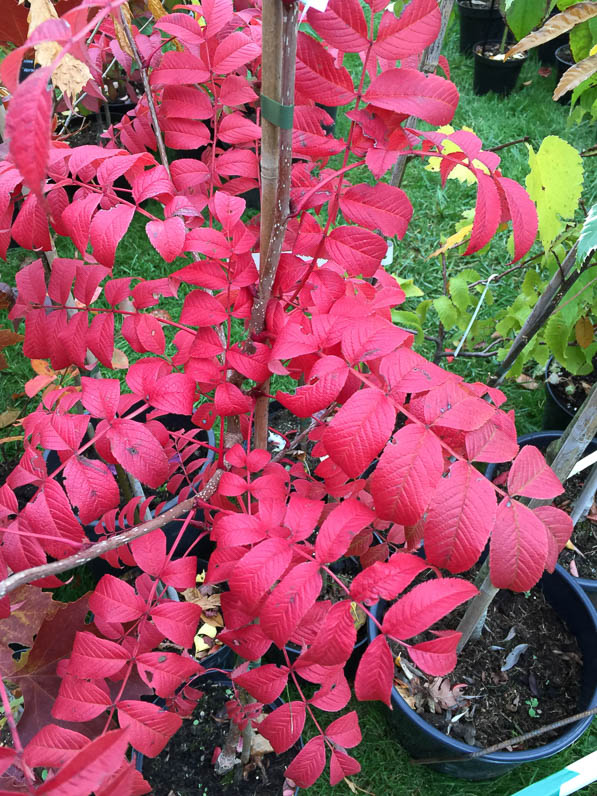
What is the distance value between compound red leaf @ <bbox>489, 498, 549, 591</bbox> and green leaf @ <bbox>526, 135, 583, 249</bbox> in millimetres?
681

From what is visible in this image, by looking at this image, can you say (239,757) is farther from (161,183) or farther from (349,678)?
(161,183)

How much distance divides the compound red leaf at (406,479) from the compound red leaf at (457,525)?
19mm

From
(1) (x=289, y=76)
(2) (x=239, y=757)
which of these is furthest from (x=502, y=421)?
(2) (x=239, y=757)

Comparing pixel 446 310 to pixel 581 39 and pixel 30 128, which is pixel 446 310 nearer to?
pixel 581 39

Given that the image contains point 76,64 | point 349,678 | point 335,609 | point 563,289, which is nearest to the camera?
point 335,609

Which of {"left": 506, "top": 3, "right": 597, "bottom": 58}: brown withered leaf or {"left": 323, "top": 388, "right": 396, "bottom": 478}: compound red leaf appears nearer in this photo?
{"left": 323, "top": 388, "right": 396, "bottom": 478}: compound red leaf

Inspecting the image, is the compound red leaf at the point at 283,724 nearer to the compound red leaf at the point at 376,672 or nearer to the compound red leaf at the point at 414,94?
the compound red leaf at the point at 376,672

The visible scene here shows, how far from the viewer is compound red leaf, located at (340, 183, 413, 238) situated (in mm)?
836

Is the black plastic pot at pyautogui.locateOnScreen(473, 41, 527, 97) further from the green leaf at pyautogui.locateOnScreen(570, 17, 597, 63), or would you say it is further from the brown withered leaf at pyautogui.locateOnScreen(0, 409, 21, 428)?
the brown withered leaf at pyautogui.locateOnScreen(0, 409, 21, 428)

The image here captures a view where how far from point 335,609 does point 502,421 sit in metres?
0.35

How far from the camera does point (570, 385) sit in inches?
90.7

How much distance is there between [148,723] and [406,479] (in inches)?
19.6

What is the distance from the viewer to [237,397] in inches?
35.2

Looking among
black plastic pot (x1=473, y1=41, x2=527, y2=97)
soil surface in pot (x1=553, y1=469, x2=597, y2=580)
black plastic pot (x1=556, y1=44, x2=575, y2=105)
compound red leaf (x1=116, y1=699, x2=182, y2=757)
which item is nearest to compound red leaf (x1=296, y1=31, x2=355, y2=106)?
compound red leaf (x1=116, y1=699, x2=182, y2=757)
